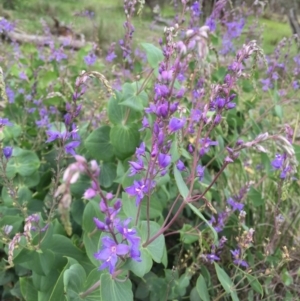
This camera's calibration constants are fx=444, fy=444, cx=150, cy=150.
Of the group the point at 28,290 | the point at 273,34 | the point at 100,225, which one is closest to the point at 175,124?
the point at 100,225

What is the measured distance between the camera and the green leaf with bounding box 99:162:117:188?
6.81ft

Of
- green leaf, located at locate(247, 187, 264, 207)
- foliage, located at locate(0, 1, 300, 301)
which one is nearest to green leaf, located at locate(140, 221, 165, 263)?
foliage, located at locate(0, 1, 300, 301)

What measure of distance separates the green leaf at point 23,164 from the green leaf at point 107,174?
0.30 m

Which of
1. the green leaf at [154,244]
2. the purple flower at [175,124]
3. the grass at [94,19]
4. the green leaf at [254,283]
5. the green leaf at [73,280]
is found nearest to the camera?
the purple flower at [175,124]

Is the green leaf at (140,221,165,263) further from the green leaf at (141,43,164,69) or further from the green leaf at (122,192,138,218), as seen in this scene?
the green leaf at (141,43,164,69)

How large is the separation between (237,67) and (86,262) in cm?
98

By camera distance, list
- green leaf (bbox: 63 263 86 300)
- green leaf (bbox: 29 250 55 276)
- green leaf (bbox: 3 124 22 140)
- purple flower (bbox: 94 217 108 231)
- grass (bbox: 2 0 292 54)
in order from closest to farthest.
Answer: purple flower (bbox: 94 217 108 231) → green leaf (bbox: 63 263 86 300) → green leaf (bbox: 29 250 55 276) → green leaf (bbox: 3 124 22 140) → grass (bbox: 2 0 292 54)

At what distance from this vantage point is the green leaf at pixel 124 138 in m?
1.95

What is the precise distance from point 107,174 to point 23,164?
39 centimetres

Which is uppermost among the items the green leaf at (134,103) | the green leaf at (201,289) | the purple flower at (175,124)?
the purple flower at (175,124)

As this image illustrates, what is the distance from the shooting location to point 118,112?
80.4 inches

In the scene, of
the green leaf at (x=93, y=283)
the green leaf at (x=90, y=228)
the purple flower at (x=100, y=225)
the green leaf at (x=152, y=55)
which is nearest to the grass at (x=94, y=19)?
the green leaf at (x=152, y=55)

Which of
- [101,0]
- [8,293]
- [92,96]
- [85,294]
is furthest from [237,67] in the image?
[101,0]

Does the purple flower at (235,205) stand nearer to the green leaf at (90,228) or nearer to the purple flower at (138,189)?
the green leaf at (90,228)
